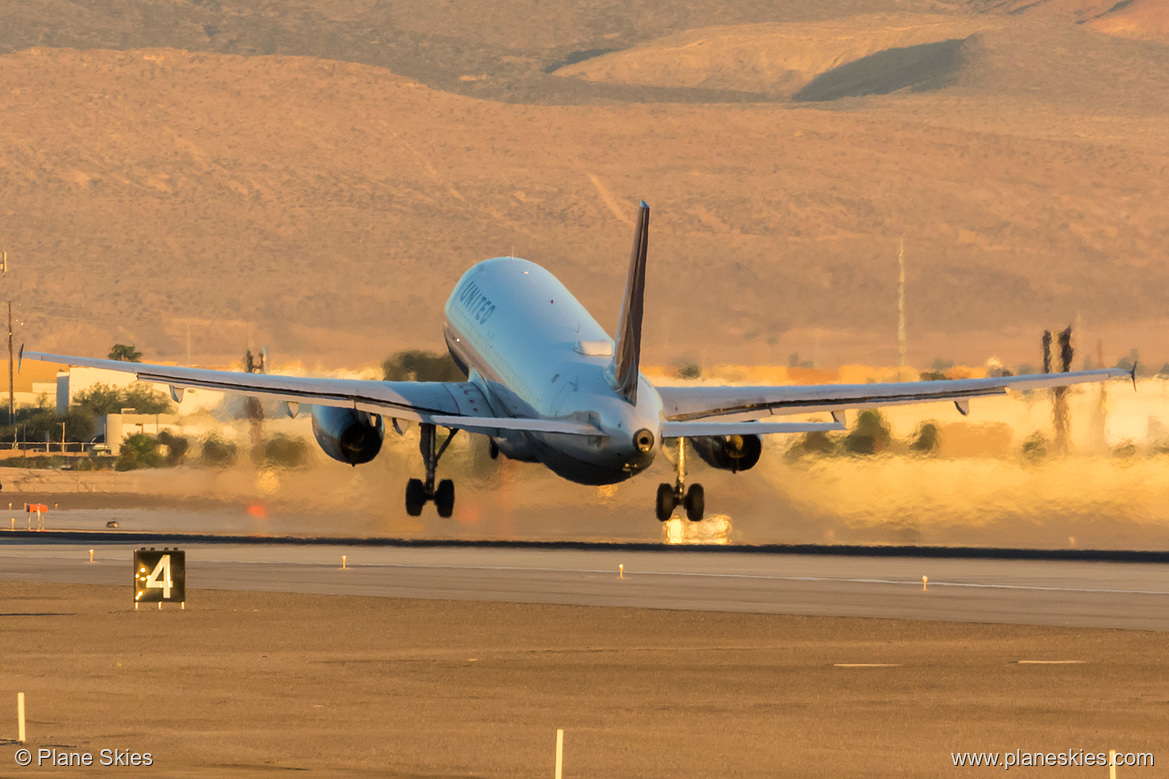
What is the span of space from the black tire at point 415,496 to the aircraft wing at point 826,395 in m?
8.89

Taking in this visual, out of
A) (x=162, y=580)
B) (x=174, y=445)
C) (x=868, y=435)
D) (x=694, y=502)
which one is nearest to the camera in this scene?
(x=162, y=580)

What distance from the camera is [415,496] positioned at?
73438mm

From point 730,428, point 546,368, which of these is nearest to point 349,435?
point 546,368

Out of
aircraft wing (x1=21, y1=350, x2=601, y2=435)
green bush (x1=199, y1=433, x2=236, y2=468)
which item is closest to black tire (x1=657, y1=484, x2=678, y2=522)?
aircraft wing (x1=21, y1=350, x2=601, y2=435)

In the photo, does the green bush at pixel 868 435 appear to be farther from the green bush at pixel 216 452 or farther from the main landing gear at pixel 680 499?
the green bush at pixel 216 452

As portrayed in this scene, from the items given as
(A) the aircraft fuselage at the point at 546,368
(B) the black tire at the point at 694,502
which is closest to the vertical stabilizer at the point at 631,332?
(A) the aircraft fuselage at the point at 546,368

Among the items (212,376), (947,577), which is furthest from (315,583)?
(947,577)

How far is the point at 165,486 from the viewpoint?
A: 9588 cm

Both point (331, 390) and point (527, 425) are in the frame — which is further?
point (331, 390)

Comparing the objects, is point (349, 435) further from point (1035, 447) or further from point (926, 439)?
point (1035, 447)

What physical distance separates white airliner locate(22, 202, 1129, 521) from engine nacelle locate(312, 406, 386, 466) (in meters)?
0.05

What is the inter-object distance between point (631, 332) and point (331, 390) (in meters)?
16.5

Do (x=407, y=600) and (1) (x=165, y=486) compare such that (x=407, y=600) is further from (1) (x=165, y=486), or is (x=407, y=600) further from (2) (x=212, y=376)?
(1) (x=165, y=486)

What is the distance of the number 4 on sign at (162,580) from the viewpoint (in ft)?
170
